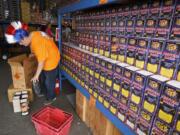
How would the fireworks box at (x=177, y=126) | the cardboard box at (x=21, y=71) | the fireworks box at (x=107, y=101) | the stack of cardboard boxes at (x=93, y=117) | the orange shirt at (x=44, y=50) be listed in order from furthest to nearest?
the cardboard box at (x=21, y=71)
the orange shirt at (x=44, y=50)
the stack of cardboard boxes at (x=93, y=117)
the fireworks box at (x=107, y=101)
the fireworks box at (x=177, y=126)

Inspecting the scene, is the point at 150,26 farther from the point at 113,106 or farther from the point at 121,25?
the point at 113,106

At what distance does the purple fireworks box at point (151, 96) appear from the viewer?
3.38 ft

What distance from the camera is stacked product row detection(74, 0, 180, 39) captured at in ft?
3.28

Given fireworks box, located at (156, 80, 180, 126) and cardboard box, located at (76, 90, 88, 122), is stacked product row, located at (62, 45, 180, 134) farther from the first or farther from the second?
cardboard box, located at (76, 90, 88, 122)

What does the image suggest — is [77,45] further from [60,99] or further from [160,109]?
[160,109]

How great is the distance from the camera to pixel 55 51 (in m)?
2.55

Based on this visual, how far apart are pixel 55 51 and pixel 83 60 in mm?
687

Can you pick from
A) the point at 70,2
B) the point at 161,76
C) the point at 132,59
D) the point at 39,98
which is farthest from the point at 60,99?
the point at 161,76

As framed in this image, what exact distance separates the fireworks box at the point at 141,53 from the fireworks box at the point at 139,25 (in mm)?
59

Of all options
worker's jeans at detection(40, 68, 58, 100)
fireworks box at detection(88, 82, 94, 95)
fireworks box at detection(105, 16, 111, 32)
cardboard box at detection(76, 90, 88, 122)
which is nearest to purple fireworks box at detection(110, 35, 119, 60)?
fireworks box at detection(105, 16, 111, 32)

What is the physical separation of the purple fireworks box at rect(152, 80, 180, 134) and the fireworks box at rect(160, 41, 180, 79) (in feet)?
0.26

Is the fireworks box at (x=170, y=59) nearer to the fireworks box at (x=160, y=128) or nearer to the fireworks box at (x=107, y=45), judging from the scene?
the fireworks box at (x=160, y=128)

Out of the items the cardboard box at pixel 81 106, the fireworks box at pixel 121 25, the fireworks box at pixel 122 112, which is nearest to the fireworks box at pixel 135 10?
the fireworks box at pixel 121 25

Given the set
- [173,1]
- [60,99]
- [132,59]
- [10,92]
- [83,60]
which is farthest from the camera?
[60,99]
